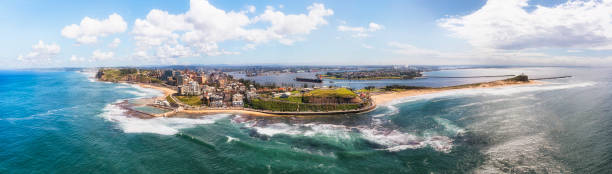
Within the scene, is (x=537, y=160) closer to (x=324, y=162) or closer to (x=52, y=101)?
(x=324, y=162)

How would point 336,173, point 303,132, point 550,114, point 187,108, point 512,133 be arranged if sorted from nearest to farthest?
1. point 336,173
2. point 512,133
3. point 303,132
4. point 550,114
5. point 187,108

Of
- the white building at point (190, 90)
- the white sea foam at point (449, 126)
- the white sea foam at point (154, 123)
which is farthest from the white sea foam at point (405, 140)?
the white building at point (190, 90)

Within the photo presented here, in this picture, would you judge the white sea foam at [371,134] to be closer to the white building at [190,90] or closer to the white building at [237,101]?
the white building at [237,101]

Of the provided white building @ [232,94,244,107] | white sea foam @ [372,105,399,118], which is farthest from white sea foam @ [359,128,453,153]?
white building @ [232,94,244,107]

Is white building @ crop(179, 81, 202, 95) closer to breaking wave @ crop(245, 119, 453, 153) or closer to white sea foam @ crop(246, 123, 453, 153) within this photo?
breaking wave @ crop(245, 119, 453, 153)

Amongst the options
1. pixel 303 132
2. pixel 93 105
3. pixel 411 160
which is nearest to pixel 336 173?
pixel 411 160

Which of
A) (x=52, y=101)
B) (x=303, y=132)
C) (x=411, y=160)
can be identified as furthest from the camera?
(x=52, y=101)

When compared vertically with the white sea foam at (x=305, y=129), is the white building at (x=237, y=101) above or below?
above
